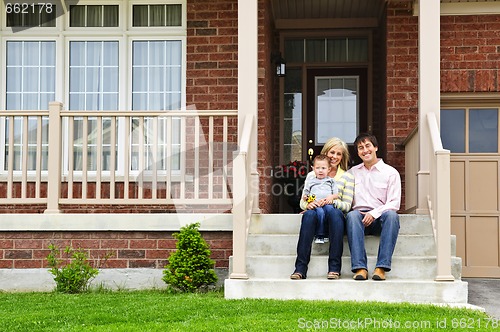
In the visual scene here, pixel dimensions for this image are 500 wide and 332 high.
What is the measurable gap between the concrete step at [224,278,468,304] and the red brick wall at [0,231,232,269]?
1.40m

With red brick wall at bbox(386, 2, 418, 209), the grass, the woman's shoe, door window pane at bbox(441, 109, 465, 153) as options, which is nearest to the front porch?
the woman's shoe

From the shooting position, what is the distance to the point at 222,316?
6.27 m

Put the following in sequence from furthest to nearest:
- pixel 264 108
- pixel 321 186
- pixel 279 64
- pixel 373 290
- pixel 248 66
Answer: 1. pixel 279 64
2. pixel 264 108
3. pixel 248 66
4. pixel 321 186
5. pixel 373 290

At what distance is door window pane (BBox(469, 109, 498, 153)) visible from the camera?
9.92 m

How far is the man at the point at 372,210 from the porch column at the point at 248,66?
1109 mm

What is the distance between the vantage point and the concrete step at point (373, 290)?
7.05 meters

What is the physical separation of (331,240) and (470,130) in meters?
3.47

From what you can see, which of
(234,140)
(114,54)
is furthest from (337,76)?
(114,54)

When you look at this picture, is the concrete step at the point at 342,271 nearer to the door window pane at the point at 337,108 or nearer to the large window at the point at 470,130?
the large window at the point at 470,130

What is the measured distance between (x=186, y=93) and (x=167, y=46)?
0.69m

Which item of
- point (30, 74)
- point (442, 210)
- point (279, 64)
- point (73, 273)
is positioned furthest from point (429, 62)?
point (30, 74)

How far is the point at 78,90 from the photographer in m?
10.2

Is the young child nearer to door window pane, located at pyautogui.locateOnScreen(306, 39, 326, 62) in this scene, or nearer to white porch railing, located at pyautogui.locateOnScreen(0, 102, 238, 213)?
white porch railing, located at pyautogui.locateOnScreen(0, 102, 238, 213)

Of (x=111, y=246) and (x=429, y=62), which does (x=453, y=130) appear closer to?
(x=429, y=62)
